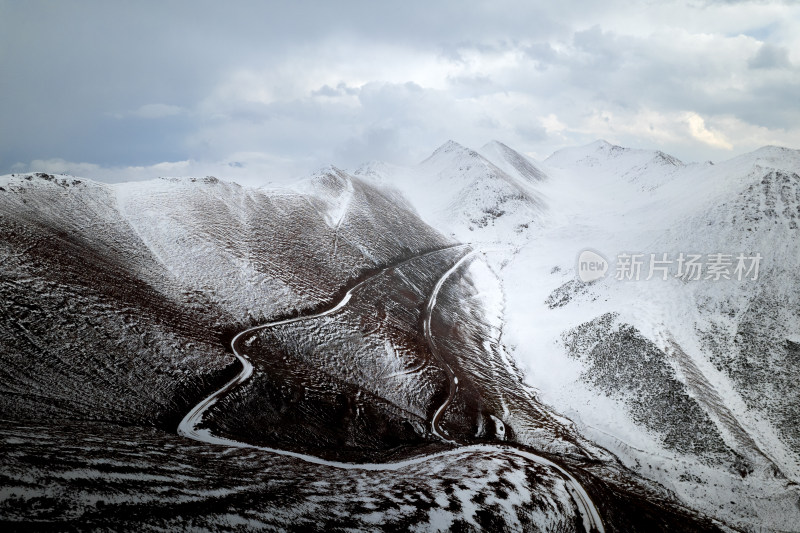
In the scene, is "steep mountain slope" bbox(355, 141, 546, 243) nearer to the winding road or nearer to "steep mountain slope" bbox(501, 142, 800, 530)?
"steep mountain slope" bbox(501, 142, 800, 530)

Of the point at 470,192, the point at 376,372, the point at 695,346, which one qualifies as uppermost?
the point at 470,192

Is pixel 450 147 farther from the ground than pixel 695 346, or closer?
farther from the ground

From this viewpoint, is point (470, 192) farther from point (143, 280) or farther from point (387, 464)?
point (387, 464)

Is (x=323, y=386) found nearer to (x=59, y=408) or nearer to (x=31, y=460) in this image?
(x=59, y=408)

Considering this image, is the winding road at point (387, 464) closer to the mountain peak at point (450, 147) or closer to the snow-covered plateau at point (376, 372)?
the snow-covered plateau at point (376, 372)

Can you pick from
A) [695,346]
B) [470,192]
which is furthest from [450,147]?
[695,346]

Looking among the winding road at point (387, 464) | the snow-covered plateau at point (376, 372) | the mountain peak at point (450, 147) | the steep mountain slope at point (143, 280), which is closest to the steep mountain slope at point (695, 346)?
the snow-covered plateau at point (376, 372)

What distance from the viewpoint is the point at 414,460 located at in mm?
22609

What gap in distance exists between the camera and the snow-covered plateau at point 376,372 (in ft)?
52.0

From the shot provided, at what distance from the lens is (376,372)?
105 ft

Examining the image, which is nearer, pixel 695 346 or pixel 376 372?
pixel 376 372

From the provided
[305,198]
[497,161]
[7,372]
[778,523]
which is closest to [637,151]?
[497,161]

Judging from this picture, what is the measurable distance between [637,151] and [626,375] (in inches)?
6443

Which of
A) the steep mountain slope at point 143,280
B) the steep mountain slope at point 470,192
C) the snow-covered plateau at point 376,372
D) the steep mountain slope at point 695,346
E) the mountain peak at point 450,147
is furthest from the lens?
the mountain peak at point 450,147
